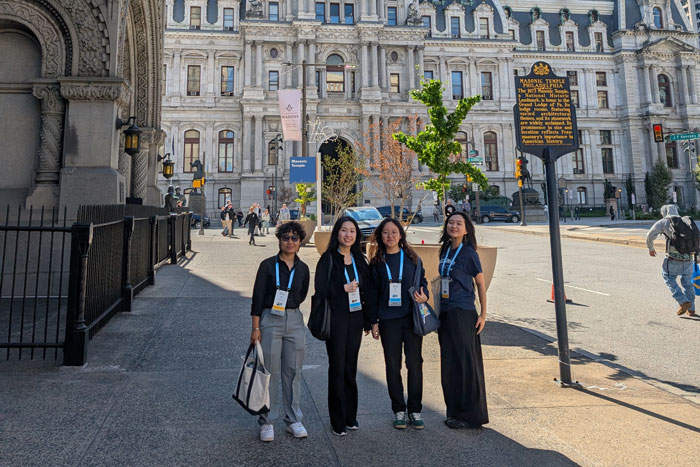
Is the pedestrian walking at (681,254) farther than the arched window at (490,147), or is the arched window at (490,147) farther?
the arched window at (490,147)

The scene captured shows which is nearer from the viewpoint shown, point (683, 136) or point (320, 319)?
point (320, 319)

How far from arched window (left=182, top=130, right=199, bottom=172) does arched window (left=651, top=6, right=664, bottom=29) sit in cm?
6440

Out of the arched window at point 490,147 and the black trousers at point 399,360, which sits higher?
the arched window at point 490,147

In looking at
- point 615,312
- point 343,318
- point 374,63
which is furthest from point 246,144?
point 343,318

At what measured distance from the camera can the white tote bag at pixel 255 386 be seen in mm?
3088

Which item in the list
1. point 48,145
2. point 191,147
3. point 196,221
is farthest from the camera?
point 191,147

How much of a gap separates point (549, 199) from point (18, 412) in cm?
564

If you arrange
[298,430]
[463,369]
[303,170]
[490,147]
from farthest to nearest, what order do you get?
[490,147] → [303,170] → [463,369] → [298,430]

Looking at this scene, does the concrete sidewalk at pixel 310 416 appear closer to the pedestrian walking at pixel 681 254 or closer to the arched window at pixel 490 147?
the pedestrian walking at pixel 681 254

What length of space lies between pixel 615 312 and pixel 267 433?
23.7 ft

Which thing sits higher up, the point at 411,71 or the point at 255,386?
the point at 411,71

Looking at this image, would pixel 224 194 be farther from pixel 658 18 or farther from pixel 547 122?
pixel 658 18

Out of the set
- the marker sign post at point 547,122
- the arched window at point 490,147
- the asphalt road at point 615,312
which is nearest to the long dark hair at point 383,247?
the marker sign post at point 547,122

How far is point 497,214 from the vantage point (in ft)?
137
